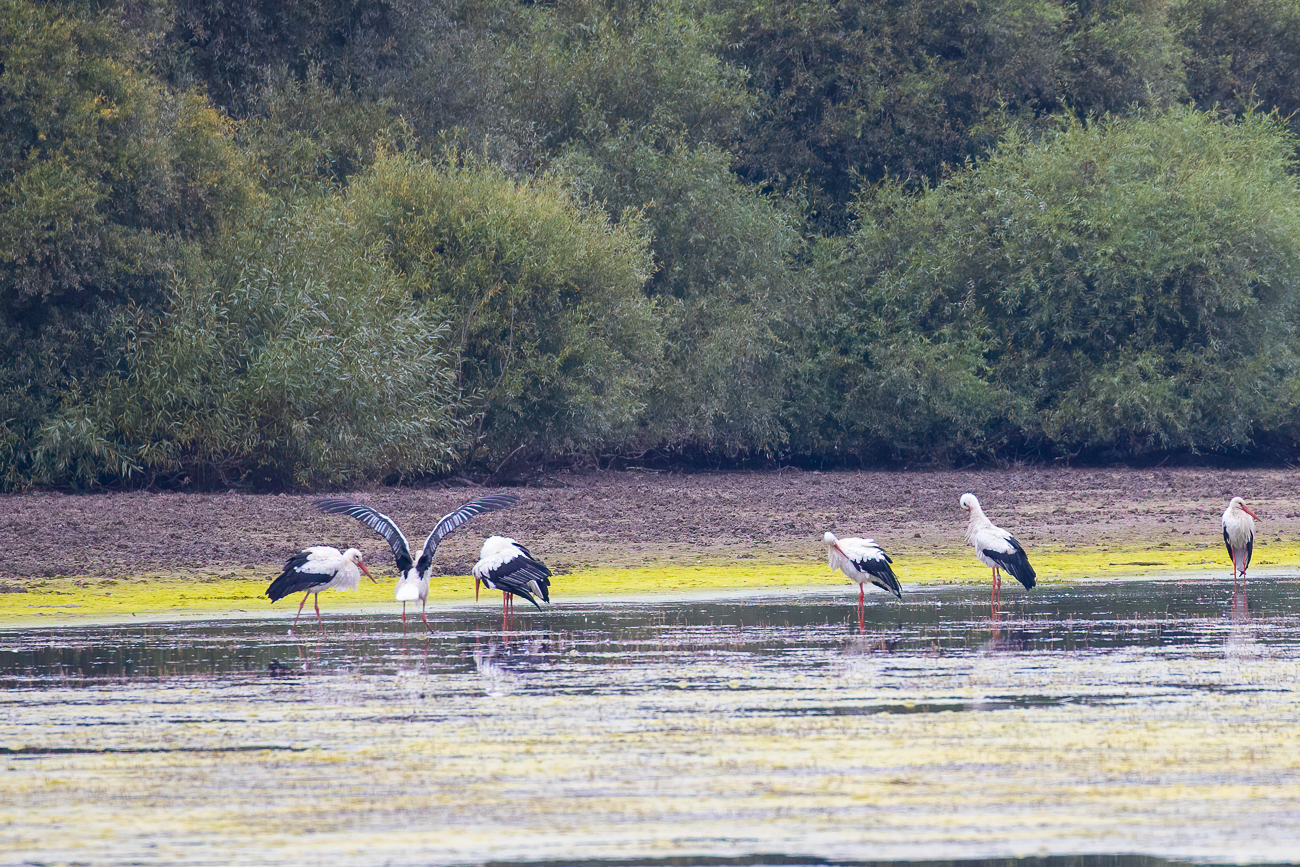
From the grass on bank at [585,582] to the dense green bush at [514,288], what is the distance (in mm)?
14224

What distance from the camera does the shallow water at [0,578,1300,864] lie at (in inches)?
262

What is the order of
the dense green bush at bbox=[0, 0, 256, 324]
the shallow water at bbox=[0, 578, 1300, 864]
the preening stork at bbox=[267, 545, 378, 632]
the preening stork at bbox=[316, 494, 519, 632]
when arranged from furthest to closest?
the dense green bush at bbox=[0, 0, 256, 324]
the preening stork at bbox=[316, 494, 519, 632]
the preening stork at bbox=[267, 545, 378, 632]
the shallow water at bbox=[0, 578, 1300, 864]

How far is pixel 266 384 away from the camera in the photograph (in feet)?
93.7

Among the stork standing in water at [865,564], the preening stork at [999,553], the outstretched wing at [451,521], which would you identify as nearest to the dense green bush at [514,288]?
the outstretched wing at [451,521]

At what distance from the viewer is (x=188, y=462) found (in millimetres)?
29000

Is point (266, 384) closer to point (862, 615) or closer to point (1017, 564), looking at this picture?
point (862, 615)

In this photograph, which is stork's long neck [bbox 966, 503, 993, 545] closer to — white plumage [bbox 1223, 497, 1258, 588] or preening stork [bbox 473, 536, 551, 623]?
white plumage [bbox 1223, 497, 1258, 588]

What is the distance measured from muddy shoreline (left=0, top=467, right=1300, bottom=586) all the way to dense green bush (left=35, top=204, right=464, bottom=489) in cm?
83

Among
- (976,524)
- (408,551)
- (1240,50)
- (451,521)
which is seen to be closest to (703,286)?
(1240,50)

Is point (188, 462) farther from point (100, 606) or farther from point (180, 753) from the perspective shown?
point (180, 753)

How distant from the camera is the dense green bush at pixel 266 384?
93.3 feet

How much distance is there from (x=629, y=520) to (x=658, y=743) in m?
16.7

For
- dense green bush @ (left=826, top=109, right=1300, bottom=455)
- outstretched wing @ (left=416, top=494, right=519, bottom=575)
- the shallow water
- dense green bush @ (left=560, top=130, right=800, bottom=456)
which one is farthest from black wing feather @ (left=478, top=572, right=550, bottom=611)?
dense green bush @ (left=826, top=109, right=1300, bottom=455)

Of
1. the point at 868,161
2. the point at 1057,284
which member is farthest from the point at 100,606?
the point at 868,161
